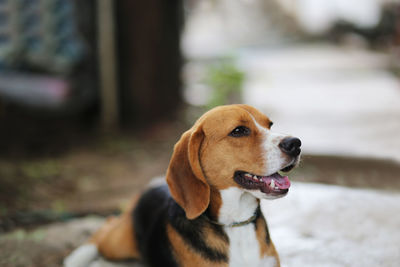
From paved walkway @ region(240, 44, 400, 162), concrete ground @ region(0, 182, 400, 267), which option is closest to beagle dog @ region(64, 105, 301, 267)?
concrete ground @ region(0, 182, 400, 267)

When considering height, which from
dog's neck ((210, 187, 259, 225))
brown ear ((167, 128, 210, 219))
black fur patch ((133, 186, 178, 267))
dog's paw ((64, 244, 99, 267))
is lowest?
dog's paw ((64, 244, 99, 267))

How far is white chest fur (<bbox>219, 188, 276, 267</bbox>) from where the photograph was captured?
2.36 meters

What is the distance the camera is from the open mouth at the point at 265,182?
2.27m

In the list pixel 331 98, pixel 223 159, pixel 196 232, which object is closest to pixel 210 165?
pixel 223 159

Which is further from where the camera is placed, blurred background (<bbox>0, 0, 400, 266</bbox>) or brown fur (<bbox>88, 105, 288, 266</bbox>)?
blurred background (<bbox>0, 0, 400, 266</bbox>)

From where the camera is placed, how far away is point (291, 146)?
7.41 feet

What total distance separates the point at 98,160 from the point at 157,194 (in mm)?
3357

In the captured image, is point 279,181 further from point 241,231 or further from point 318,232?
point 318,232

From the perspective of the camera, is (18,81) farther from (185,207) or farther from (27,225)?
(185,207)

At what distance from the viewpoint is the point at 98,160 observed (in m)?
6.09

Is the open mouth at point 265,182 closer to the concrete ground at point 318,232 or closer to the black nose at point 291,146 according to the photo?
the black nose at point 291,146

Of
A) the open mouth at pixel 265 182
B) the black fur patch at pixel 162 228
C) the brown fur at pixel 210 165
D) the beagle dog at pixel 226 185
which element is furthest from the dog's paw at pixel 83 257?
the open mouth at pixel 265 182

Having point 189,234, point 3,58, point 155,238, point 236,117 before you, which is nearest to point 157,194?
point 155,238

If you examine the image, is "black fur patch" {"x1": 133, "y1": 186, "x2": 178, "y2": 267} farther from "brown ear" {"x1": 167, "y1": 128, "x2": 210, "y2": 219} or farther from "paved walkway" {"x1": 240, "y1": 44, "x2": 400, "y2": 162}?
"paved walkway" {"x1": 240, "y1": 44, "x2": 400, "y2": 162}
